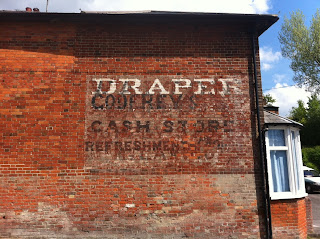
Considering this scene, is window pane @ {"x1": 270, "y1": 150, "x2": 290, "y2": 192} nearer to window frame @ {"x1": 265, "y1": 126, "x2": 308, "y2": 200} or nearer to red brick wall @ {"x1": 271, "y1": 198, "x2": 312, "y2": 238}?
window frame @ {"x1": 265, "y1": 126, "x2": 308, "y2": 200}

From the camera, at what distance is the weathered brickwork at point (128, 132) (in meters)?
6.09

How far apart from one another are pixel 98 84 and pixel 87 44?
121 cm

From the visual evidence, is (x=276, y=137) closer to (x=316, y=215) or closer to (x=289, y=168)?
(x=289, y=168)

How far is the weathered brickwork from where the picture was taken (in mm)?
6094

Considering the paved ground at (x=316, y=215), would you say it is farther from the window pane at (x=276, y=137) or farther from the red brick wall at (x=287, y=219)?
the window pane at (x=276, y=137)

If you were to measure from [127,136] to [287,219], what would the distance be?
A: 15.5 ft

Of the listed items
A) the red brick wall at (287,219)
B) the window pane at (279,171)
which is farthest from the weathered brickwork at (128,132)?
the window pane at (279,171)

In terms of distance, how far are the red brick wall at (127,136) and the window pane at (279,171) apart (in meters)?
0.71

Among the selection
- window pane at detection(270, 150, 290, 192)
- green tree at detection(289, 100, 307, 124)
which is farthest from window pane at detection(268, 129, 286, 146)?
green tree at detection(289, 100, 307, 124)

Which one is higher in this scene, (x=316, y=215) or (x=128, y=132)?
(x=128, y=132)

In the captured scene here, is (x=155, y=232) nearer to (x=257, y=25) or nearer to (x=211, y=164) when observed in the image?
(x=211, y=164)

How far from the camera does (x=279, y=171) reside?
679cm

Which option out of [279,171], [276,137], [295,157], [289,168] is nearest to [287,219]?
[279,171]

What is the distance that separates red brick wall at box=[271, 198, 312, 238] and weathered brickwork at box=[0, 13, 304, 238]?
41 centimetres
